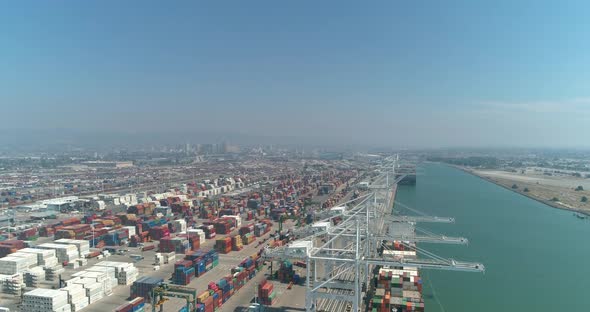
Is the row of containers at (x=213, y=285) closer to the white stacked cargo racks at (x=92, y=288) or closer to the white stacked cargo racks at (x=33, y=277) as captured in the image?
the white stacked cargo racks at (x=92, y=288)

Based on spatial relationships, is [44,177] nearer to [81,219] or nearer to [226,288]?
[81,219]

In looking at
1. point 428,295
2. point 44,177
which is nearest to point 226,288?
point 428,295

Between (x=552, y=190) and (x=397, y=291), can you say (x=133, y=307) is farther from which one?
(x=552, y=190)

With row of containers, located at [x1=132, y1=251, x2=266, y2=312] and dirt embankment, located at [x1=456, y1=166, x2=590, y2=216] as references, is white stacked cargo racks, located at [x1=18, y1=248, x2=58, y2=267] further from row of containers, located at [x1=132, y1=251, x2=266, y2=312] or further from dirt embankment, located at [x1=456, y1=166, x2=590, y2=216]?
dirt embankment, located at [x1=456, y1=166, x2=590, y2=216]

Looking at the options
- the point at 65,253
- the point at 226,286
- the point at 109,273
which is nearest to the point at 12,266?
the point at 65,253

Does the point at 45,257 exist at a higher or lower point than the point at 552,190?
lower

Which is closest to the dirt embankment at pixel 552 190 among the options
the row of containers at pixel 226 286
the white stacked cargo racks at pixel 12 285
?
the row of containers at pixel 226 286

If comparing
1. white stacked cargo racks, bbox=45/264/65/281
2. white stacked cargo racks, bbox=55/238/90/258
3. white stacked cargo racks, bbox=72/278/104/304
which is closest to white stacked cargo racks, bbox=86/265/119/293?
white stacked cargo racks, bbox=72/278/104/304
